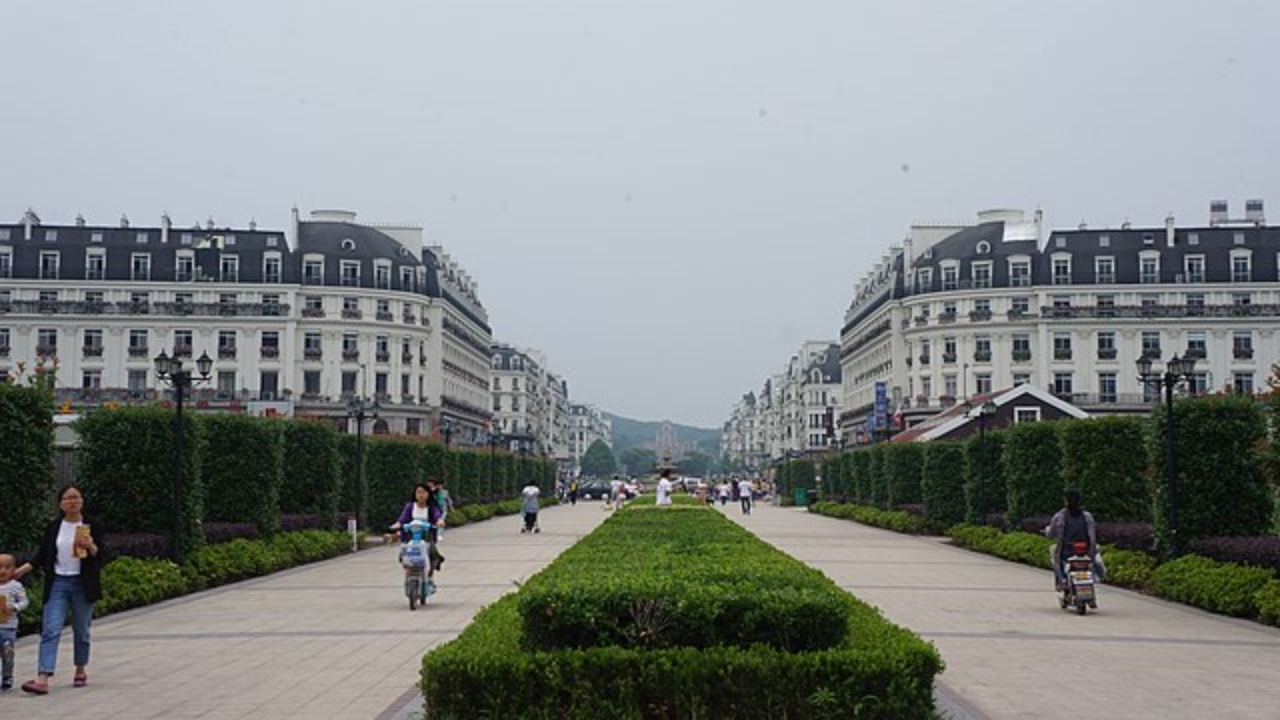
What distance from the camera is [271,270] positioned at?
7838 centimetres

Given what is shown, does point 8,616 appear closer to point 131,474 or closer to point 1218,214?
point 131,474

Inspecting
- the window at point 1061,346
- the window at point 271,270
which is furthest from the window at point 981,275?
the window at point 271,270

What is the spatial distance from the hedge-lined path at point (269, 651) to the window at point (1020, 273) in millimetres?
64772

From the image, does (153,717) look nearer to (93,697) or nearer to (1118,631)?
(93,697)

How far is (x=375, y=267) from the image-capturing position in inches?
3187

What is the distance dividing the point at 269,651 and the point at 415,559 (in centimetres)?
434

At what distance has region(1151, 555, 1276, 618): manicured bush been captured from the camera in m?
16.7

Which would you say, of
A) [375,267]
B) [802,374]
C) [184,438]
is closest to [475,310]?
[375,267]

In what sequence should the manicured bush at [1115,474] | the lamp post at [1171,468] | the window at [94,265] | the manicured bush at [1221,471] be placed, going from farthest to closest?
the window at [94,265] → the manicured bush at [1115,474] → the lamp post at [1171,468] → the manicured bush at [1221,471]

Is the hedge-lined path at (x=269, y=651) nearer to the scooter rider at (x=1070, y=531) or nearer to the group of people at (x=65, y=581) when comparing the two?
the group of people at (x=65, y=581)

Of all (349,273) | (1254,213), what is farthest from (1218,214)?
(349,273)

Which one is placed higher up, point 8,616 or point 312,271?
point 312,271

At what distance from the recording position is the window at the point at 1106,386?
264 ft

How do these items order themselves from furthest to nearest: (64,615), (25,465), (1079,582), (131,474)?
1. (131,474)
2. (1079,582)
3. (25,465)
4. (64,615)
